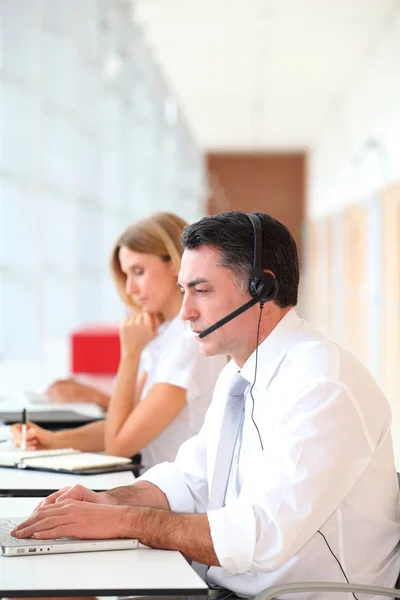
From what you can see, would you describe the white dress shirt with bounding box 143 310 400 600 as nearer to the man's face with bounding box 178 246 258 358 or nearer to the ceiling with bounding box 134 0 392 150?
the man's face with bounding box 178 246 258 358

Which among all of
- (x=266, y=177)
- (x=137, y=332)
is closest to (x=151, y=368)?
(x=137, y=332)

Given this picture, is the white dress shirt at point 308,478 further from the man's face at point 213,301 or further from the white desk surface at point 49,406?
the white desk surface at point 49,406

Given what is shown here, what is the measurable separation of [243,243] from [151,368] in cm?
129

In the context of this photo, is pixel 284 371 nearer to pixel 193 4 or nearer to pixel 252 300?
pixel 252 300

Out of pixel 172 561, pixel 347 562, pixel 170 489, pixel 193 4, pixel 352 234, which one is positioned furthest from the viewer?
pixel 352 234

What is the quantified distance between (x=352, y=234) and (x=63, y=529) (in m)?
12.2

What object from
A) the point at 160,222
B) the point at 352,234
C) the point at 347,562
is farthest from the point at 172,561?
the point at 352,234

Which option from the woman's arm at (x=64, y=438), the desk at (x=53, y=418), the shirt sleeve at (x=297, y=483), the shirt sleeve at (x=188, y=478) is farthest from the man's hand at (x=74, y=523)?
the desk at (x=53, y=418)

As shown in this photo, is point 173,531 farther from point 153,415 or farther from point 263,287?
point 153,415

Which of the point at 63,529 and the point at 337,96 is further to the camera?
the point at 337,96

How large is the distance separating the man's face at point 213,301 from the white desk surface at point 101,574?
46 centimetres

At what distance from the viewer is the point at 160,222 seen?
3.00 meters

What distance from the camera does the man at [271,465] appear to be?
63.6 inches

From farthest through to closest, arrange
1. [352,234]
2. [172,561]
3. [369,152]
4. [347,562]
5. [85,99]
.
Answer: [352,234] < [369,152] < [85,99] < [347,562] < [172,561]
